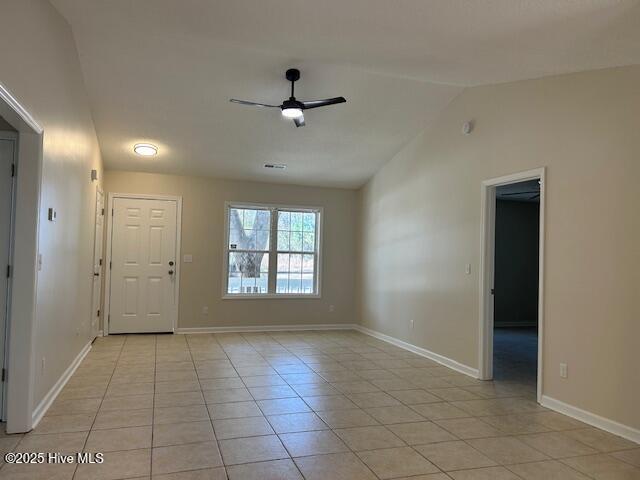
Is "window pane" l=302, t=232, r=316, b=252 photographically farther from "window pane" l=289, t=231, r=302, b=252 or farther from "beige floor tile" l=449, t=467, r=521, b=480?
"beige floor tile" l=449, t=467, r=521, b=480

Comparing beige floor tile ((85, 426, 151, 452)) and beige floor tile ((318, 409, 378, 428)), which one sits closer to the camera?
beige floor tile ((85, 426, 151, 452))

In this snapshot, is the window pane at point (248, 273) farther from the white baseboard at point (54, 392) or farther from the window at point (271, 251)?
the white baseboard at point (54, 392)

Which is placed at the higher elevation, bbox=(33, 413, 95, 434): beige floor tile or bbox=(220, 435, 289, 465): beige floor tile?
bbox=(220, 435, 289, 465): beige floor tile

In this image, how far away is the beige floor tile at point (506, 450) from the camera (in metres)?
2.69

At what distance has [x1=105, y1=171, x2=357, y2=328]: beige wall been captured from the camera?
6.88 meters

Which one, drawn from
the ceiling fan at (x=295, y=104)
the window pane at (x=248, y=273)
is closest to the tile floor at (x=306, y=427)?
the window pane at (x=248, y=273)

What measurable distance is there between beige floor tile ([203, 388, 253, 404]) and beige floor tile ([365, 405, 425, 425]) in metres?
1.02

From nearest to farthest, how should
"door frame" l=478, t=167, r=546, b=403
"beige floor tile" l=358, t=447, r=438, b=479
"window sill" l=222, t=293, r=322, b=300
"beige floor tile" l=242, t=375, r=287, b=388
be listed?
1. "beige floor tile" l=358, t=447, r=438, b=479
2. "beige floor tile" l=242, t=375, r=287, b=388
3. "door frame" l=478, t=167, r=546, b=403
4. "window sill" l=222, t=293, r=322, b=300

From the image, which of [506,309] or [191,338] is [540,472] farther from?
[506,309]

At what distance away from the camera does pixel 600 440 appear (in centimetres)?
304

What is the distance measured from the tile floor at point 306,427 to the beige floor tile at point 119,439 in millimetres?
12

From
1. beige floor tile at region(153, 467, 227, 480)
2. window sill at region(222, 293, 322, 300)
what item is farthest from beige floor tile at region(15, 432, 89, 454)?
window sill at region(222, 293, 322, 300)

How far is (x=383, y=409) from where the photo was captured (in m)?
3.52

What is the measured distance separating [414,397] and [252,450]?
1677mm
